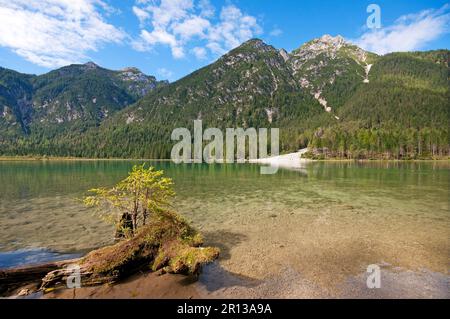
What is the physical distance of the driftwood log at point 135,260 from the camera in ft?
42.9

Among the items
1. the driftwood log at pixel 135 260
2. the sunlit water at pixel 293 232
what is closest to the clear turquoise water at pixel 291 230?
the sunlit water at pixel 293 232

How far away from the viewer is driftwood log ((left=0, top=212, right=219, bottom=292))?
13.1 metres

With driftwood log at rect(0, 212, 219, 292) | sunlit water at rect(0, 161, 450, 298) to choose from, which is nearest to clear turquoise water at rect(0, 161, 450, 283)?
sunlit water at rect(0, 161, 450, 298)

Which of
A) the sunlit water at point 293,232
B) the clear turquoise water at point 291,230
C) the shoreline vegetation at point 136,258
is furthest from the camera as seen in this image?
the clear turquoise water at point 291,230

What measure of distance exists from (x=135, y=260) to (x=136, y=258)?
0.11 meters

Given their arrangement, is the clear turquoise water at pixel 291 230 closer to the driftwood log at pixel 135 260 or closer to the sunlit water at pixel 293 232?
the sunlit water at pixel 293 232

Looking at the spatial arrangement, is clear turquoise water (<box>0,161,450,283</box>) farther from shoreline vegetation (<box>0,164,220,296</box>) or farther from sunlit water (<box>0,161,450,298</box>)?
shoreline vegetation (<box>0,164,220,296</box>)

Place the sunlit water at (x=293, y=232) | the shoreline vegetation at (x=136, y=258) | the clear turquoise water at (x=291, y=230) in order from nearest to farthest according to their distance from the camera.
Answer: the shoreline vegetation at (x=136, y=258)
the sunlit water at (x=293, y=232)
the clear turquoise water at (x=291, y=230)

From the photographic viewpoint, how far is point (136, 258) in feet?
48.8

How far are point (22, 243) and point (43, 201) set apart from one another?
67.8 feet

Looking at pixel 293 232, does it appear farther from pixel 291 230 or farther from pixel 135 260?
pixel 135 260

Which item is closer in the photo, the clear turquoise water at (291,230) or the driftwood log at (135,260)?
the driftwood log at (135,260)

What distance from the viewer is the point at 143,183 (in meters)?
17.7
